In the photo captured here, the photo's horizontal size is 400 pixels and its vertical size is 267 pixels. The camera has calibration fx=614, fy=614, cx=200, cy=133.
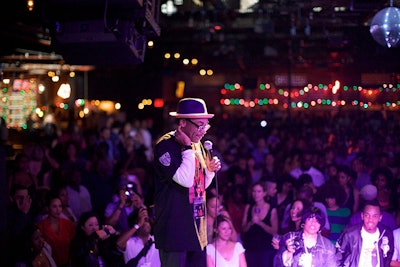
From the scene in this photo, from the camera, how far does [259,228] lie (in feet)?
20.0

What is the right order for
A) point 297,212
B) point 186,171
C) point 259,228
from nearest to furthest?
1. point 186,171
2. point 297,212
3. point 259,228

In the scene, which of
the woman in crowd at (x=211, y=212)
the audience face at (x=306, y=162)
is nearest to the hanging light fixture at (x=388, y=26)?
the woman in crowd at (x=211, y=212)

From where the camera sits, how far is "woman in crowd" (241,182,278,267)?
6.01 metres

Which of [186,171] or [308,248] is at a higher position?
[186,171]

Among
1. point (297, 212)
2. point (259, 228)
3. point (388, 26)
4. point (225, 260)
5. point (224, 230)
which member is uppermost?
point (388, 26)

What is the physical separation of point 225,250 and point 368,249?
1141mm

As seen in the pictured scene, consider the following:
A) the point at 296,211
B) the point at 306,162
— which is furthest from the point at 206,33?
the point at 296,211

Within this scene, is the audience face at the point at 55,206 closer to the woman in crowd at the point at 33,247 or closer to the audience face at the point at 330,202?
the woman in crowd at the point at 33,247

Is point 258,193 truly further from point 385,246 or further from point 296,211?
point 385,246

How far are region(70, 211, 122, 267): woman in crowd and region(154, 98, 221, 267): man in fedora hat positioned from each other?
135 cm

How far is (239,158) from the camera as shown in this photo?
370 inches

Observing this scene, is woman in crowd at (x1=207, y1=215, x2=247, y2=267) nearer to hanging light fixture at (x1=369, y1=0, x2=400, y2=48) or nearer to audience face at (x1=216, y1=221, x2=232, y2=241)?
audience face at (x1=216, y1=221, x2=232, y2=241)

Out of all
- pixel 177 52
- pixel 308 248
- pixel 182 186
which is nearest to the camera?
pixel 182 186

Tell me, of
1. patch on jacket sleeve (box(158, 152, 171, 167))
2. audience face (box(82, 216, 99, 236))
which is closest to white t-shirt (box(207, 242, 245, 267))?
audience face (box(82, 216, 99, 236))
